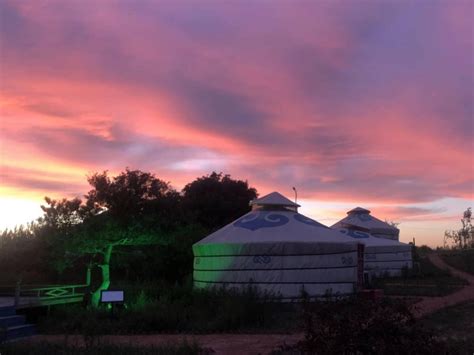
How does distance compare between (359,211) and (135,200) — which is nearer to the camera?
(135,200)

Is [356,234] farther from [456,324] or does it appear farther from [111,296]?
[111,296]

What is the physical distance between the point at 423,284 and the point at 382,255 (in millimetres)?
5381

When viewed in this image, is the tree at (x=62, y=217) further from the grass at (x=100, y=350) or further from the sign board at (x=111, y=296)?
the grass at (x=100, y=350)

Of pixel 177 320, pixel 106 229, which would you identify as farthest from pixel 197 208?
pixel 177 320

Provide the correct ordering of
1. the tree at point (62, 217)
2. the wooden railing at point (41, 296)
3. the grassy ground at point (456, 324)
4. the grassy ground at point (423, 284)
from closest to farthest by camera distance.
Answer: the grassy ground at point (456, 324), the wooden railing at point (41, 296), the tree at point (62, 217), the grassy ground at point (423, 284)

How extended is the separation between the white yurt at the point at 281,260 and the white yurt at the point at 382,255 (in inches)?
363

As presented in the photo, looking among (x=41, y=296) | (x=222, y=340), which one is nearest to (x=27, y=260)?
(x=41, y=296)

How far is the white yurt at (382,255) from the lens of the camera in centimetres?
2398

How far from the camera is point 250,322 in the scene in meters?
10.6

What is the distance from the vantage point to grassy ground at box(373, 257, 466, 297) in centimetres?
1593

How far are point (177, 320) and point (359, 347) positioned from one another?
272 inches

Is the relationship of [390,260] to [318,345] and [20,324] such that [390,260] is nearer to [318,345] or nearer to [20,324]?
[20,324]

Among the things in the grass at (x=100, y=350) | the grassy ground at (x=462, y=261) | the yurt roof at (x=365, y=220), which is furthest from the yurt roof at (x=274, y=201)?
the grassy ground at (x=462, y=261)

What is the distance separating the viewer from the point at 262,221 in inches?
617
